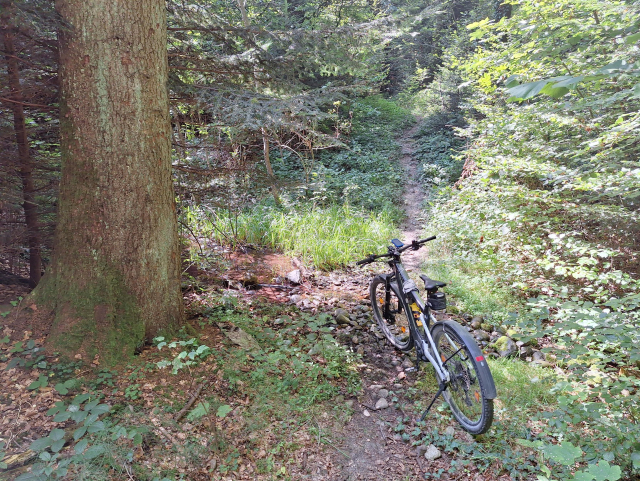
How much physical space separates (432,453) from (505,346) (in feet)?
6.53

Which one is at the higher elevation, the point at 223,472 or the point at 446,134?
the point at 446,134

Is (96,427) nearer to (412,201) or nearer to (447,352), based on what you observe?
(447,352)

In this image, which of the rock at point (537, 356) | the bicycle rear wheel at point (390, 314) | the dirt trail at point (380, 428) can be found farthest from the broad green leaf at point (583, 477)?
the rock at point (537, 356)

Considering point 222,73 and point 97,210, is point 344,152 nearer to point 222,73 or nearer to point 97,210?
point 222,73

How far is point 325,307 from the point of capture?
189 inches

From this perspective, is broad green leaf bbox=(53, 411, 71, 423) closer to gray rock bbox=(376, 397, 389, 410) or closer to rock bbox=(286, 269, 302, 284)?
gray rock bbox=(376, 397, 389, 410)

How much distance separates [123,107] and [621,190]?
4879 millimetres

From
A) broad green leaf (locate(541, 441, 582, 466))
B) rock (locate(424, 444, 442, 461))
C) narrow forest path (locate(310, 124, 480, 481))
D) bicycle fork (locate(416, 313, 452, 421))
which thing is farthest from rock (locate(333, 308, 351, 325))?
broad green leaf (locate(541, 441, 582, 466))

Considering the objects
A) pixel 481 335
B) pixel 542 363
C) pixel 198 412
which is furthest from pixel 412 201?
pixel 198 412

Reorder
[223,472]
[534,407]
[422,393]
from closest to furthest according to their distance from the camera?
[223,472] → [534,407] → [422,393]

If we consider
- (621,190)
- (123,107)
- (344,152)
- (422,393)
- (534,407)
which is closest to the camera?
(123,107)

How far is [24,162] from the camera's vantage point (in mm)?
3336

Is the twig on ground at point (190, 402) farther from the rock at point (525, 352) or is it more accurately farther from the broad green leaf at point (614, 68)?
the rock at point (525, 352)

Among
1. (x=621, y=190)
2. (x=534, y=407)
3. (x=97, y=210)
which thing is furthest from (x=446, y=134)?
(x=97, y=210)
